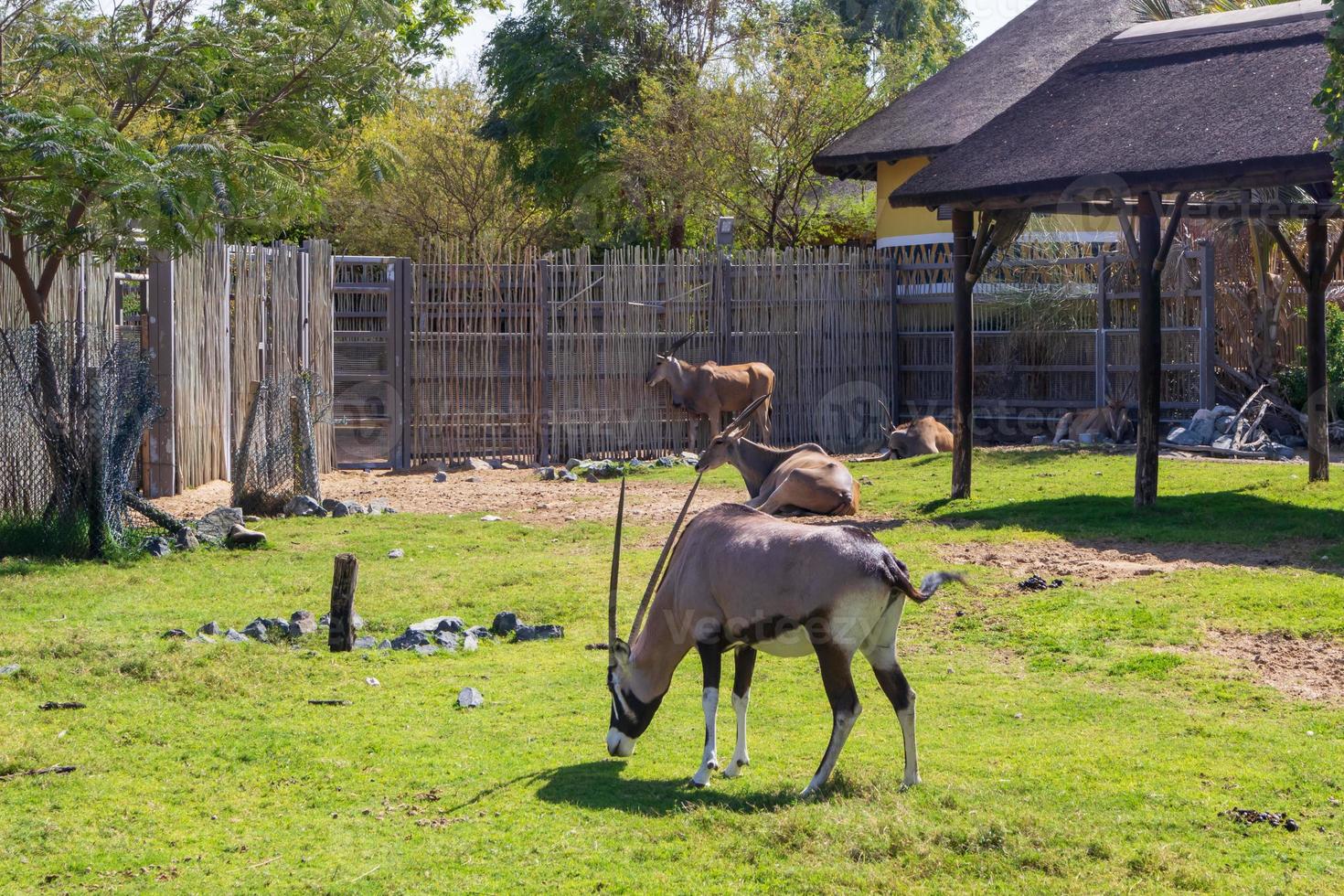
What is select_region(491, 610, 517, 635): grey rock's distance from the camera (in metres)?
9.20

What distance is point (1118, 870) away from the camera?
4.89 meters

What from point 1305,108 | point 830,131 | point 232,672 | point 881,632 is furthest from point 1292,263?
point 830,131

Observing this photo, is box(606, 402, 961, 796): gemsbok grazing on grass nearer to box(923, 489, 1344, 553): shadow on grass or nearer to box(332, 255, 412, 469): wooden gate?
box(923, 489, 1344, 553): shadow on grass

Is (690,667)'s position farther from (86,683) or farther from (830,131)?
(830,131)

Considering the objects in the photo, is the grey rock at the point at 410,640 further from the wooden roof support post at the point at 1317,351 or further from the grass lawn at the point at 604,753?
the wooden roof support post at the point at 1317,351

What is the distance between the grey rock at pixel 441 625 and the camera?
9.04 m

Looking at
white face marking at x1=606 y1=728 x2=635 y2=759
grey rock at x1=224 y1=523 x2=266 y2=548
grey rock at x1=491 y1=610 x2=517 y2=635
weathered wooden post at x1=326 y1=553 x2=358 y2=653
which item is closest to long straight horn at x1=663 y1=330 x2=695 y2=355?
grey rock at x1=224 y1=523 x2=266 y2=548

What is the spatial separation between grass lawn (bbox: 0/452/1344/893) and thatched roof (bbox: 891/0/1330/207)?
321 cm

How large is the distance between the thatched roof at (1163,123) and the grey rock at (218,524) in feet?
22.6

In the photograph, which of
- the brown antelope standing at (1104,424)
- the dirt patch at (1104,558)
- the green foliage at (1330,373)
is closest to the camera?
the dirt patch at (1104,558)

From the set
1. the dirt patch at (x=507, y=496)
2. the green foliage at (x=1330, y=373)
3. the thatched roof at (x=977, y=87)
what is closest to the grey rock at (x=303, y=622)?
the dirt patch at (x=507, y=496)

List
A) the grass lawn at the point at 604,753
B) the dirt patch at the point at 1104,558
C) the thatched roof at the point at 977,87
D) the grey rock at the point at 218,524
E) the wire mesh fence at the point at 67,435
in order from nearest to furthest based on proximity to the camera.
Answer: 1. the grass lawn at the point at 604,753
2. the dirt patch at the point at 1104,558
3. the wire mesh fence at the point at 67,435
4. the grey rock at the point at 218,524
5. the thatched roof at the point at 977,87

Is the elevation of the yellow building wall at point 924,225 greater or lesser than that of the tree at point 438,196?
lesser

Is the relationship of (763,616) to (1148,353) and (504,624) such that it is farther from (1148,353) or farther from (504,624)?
(1148,353)
